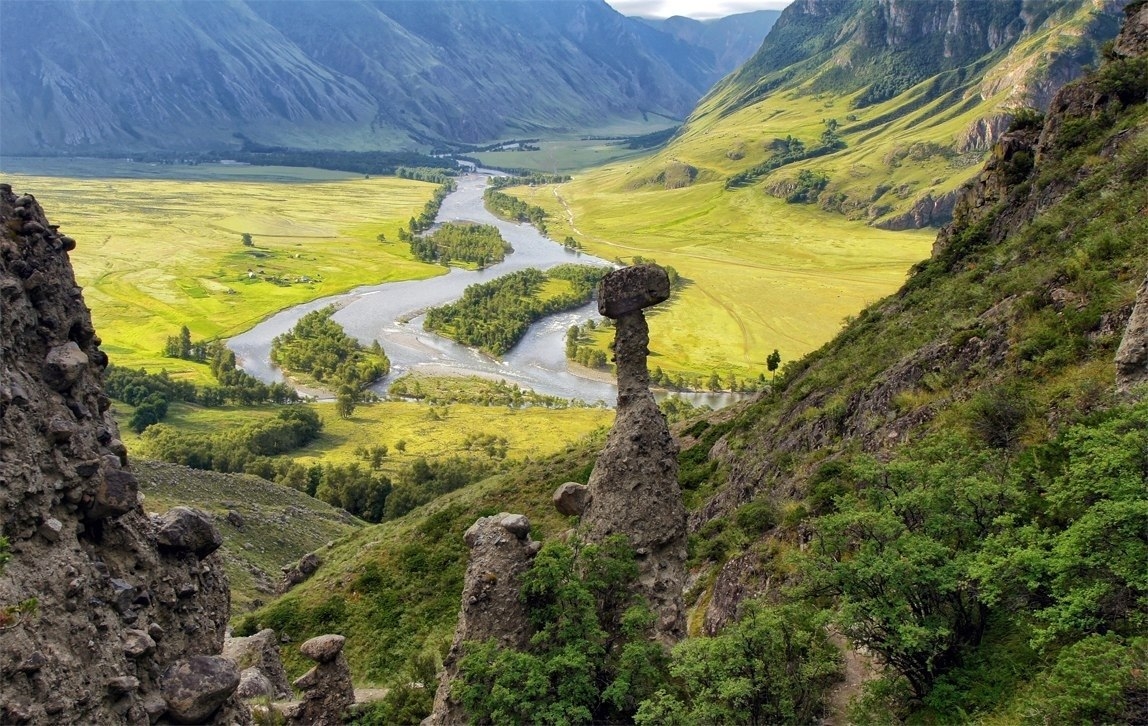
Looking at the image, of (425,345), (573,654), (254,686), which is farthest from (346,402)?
(573,654)

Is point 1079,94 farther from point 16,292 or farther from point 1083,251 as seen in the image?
point 16,292

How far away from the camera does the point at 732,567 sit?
85.4ft

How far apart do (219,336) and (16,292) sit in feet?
503

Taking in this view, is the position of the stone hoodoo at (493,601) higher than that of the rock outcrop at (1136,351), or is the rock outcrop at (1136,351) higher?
the rock outcrop at (1136,351)

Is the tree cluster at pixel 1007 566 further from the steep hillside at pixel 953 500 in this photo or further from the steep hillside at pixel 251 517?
the steep hillside at pixel 251 517

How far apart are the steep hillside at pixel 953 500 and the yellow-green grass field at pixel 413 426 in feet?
180

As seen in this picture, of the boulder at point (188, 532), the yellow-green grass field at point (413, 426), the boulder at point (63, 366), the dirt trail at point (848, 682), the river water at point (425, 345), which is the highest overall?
the boulder at point (63, 366)

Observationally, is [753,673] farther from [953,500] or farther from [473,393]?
[473,393]

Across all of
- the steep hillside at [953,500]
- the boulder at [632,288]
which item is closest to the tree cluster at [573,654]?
the steep hillside at [953,500]

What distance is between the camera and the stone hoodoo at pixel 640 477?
18.3m

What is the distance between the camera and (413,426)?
11462cm

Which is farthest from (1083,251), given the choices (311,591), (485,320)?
(485,320)

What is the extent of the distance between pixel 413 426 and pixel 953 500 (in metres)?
104

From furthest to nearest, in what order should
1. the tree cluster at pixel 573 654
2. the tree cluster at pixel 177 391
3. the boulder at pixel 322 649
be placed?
the tree cluster at pixel 177 391
the boulder at pixel 322 649
the tree cluster at pixel 573 654
